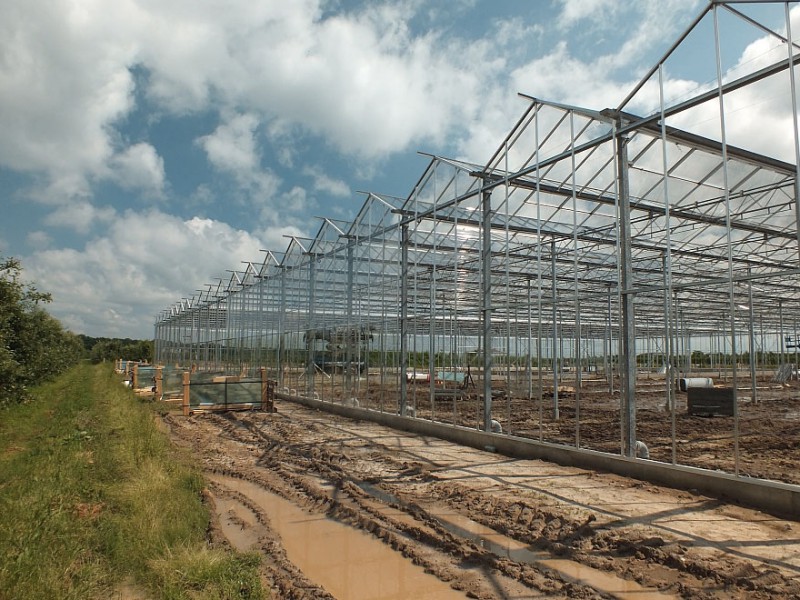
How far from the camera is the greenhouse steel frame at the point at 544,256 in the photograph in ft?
31.3

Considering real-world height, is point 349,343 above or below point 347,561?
above

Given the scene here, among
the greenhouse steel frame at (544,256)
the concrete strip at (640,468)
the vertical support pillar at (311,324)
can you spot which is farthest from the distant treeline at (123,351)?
the concrete strip at (640,468)

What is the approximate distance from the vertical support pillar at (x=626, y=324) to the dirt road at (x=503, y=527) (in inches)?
36.5

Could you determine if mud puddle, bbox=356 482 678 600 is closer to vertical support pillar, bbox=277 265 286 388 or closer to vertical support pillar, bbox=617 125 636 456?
vertical support pillar, bbox=617 125 636 456

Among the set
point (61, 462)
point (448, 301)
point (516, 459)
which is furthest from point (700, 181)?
point (448, 301)

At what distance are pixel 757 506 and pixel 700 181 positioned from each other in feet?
22.9

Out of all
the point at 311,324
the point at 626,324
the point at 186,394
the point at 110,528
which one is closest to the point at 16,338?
the point at 186,394

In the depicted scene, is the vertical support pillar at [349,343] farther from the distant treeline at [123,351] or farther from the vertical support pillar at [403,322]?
the distant treeline at [123,351]

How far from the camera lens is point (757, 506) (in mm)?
7281

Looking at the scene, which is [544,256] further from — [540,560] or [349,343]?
[540,560]

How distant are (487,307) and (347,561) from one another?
309 inches

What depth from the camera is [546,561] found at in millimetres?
5641

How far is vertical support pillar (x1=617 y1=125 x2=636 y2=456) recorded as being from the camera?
9.38 metres

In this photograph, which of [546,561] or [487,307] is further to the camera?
[487,307]
